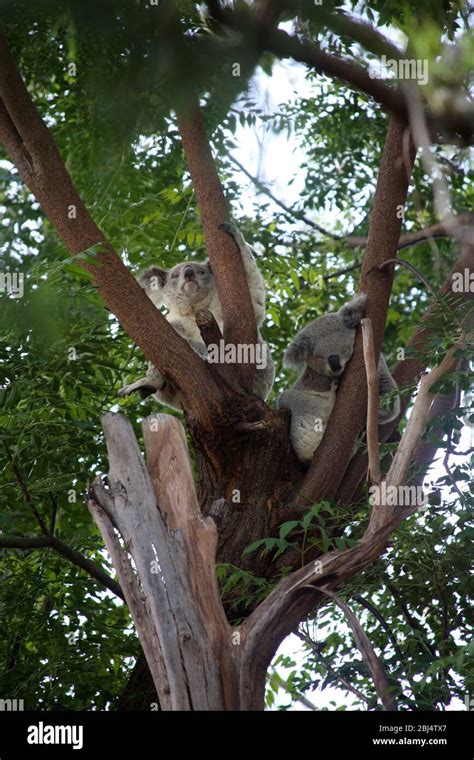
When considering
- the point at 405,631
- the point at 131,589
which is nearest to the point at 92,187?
the point at 131,589

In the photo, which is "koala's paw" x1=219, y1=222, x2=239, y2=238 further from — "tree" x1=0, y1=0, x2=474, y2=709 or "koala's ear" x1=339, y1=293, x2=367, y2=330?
"koala's ear" x1=339, y1=293, x2=367, y2=330

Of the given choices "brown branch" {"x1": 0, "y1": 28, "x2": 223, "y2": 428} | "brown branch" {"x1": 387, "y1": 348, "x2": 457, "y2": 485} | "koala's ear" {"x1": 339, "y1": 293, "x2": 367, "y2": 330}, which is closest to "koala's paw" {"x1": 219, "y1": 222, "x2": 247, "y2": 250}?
"koala's ear" {"x1": 339, "y1": 293, "x2": 367, "y2": 330}

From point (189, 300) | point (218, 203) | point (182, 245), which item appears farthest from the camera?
point (182, 245)

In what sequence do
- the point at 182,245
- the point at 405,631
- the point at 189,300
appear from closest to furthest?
the point at 405,631, the point at 189,300, the point at 182,245

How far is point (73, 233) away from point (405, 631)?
2.77m

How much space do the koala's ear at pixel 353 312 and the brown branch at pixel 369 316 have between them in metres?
0.31

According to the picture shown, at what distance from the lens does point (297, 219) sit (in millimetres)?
7910

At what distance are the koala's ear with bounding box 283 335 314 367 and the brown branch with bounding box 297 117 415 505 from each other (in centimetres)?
98

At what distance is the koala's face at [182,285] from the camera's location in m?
→ 6.31

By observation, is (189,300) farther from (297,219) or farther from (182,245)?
(297,219)

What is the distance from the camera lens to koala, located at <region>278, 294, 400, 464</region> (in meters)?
5.40

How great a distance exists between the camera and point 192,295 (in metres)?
6.39

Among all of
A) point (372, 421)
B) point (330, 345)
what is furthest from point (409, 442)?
point (330, 345)

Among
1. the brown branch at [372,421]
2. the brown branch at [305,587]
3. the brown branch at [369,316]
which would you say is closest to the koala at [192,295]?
the brown branch at [369,316]
